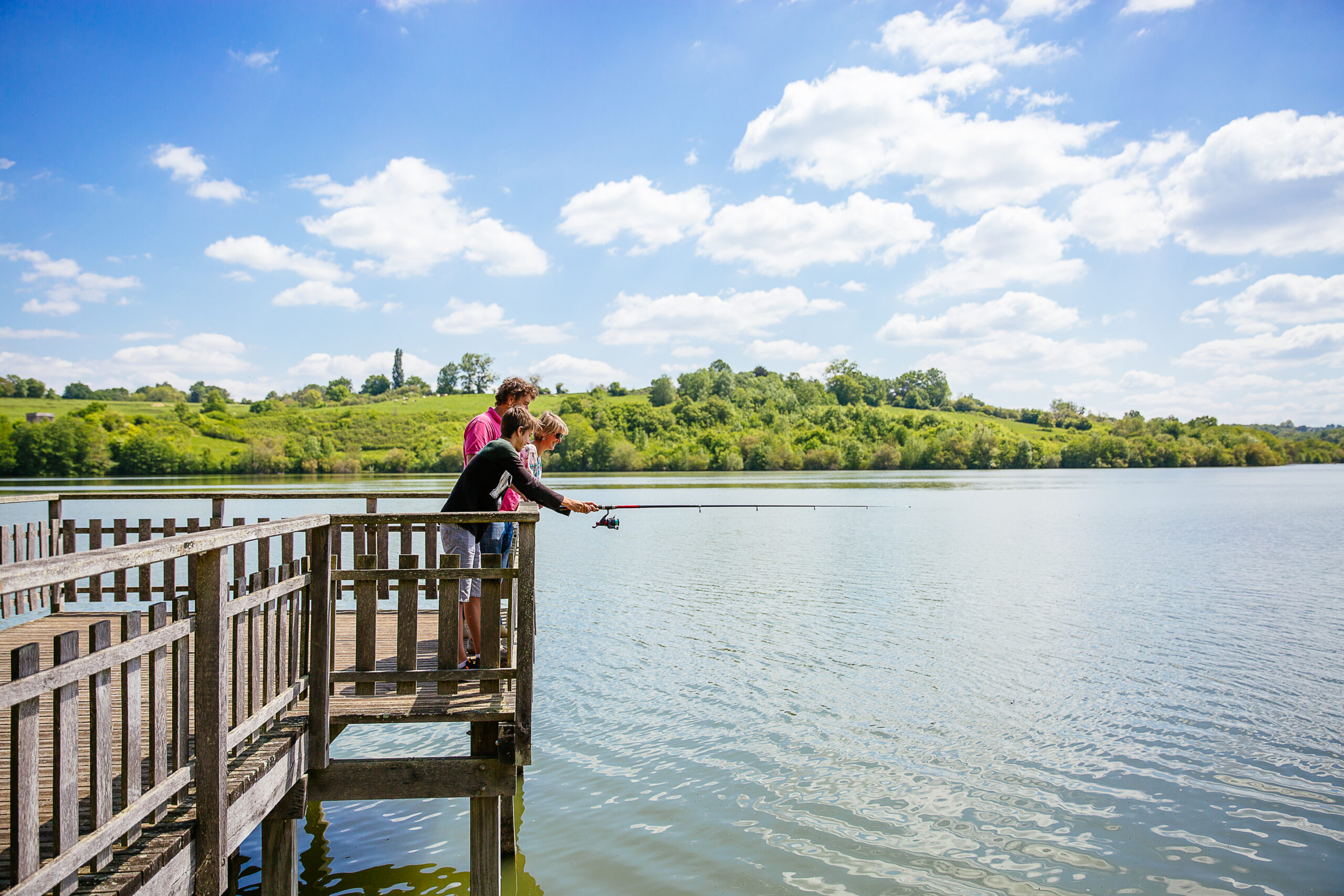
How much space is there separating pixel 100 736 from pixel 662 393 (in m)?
130

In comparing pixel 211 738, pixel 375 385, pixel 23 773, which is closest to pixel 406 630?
pixel 211 738

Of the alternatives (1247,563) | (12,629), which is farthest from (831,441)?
(12,629)

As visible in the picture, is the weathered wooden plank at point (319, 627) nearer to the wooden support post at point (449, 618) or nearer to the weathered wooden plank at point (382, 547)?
the wooden support post at point (449, 618)

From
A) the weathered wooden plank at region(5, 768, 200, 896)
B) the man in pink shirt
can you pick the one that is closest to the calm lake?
the man in pink shirt

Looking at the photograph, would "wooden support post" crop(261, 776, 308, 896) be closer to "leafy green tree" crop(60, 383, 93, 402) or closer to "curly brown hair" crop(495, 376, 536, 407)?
"curly brown hair" crop(495, 376, 536, 407)

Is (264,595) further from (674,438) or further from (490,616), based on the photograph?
(674,438)

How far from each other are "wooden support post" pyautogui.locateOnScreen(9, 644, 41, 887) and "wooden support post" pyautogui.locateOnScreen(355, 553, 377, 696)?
1.70m

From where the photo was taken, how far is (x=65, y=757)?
2.34 metres

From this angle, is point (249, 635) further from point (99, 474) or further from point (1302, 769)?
point (99, 474)

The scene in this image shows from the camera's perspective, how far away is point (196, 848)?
3070 mm

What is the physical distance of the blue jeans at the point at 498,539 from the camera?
16.9 ft

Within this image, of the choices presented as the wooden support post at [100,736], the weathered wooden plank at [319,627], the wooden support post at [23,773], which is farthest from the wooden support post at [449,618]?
the wooden support post at [23,773]

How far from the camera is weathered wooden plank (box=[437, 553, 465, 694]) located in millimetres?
4004

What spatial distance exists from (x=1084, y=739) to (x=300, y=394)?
156 m
